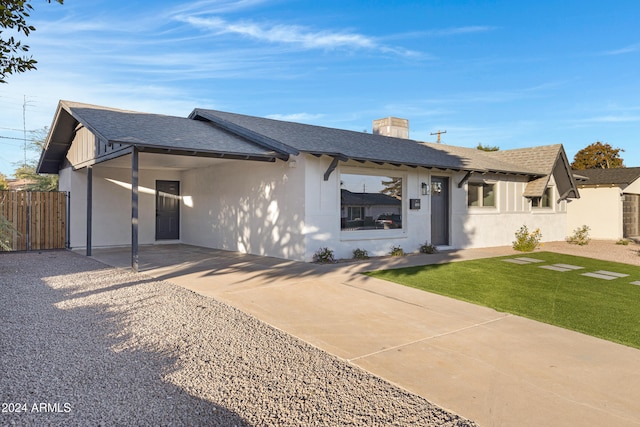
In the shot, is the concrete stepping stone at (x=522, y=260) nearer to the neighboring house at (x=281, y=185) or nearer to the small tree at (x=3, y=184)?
the neighboring house at (x=281, y=185)

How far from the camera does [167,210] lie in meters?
15.9

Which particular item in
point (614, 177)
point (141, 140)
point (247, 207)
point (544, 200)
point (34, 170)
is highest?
point (34, 170)

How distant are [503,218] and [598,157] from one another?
109 feet

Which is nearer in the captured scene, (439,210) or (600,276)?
(600,276)

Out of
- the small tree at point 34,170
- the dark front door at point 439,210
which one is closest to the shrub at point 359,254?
the dark front door at point 439,210

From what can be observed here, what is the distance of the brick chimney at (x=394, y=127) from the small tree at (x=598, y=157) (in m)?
31.5

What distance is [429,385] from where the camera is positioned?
3.36m

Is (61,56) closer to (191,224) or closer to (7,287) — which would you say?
(191,224)

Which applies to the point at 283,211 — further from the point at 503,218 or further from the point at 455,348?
the point at 503,218

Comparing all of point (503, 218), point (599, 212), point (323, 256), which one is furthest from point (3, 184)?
point (599, 212)

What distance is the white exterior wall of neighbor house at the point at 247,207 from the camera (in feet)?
34.3

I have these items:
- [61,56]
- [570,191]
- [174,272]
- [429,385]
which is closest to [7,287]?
[174,272]

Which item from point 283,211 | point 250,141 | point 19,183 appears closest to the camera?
point 283,211

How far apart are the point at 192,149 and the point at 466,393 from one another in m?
7.45
